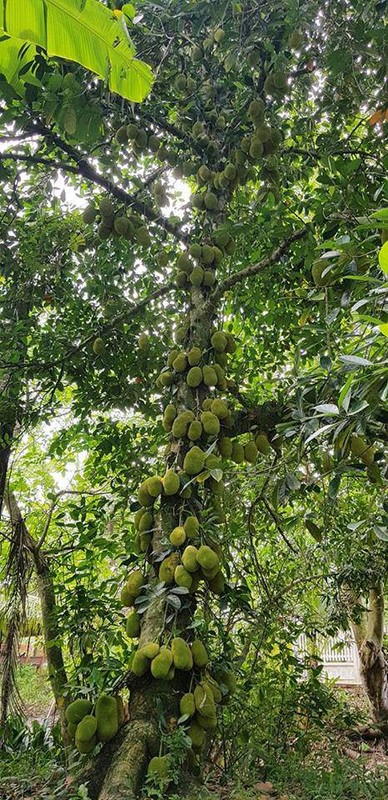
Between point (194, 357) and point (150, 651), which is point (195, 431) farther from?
point (150, 651)

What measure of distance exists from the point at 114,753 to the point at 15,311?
2.09 meters

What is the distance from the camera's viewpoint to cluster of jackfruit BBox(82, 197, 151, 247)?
249cm

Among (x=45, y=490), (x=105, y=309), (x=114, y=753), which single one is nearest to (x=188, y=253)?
(x=105, y=309)

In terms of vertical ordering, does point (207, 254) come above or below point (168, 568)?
above

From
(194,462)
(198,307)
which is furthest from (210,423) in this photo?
(198,307)

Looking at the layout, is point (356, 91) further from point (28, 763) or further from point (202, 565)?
point (28, 763)

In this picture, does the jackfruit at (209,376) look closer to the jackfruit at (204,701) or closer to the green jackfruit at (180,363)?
the green jackfruit at (180,363)

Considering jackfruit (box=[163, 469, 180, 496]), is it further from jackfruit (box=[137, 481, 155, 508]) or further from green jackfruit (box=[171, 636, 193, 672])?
green jackfruit (box=[171, 636, 193, 672])

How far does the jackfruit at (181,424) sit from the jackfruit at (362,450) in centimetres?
61

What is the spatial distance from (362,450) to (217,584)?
67 cm

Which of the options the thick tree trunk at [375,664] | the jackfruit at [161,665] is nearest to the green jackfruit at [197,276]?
the jackfruit at [161,665]

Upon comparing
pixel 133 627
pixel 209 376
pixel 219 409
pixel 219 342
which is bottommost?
pixel 133 627

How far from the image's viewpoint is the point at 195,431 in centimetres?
202

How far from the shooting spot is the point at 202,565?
1716 mm
